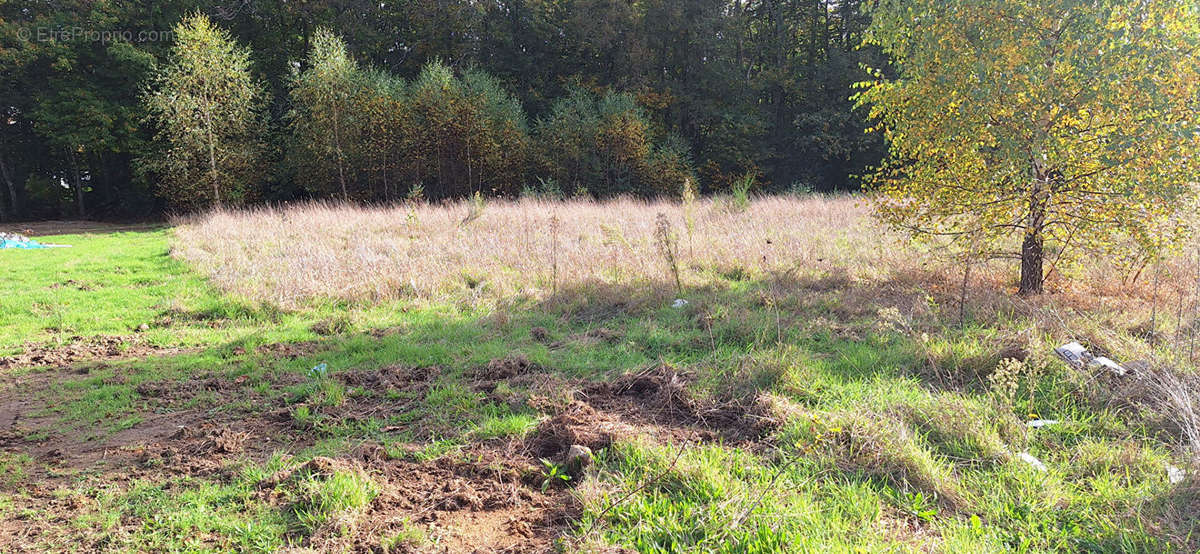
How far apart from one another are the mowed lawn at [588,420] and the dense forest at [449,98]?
1560 centimetres

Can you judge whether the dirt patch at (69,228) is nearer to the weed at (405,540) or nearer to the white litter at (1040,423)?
the weed at (405,540)

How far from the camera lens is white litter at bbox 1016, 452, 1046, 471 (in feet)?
10.2

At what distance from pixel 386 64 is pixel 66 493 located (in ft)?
106

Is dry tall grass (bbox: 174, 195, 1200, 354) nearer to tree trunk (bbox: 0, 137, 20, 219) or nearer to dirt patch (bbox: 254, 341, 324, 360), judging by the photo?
dirt patch (bbox: 254, 341, 324, 360)

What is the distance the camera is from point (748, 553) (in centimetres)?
252

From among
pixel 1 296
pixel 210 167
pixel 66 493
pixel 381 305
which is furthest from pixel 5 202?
pixel 66 493

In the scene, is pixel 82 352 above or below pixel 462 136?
below

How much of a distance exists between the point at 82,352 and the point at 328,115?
20.1 metres

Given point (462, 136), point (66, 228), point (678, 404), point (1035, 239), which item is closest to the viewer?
point (678, 404)

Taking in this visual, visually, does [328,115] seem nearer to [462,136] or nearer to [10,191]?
[462,136]

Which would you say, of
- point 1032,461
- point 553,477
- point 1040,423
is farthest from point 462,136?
point 1032,461

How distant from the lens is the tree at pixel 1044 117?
214 inches

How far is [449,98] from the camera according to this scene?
24.8 metres

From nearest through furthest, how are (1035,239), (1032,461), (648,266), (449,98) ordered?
1. (1032,461)
2. (1035,239)
3. (648,266)
4. (449,98)
